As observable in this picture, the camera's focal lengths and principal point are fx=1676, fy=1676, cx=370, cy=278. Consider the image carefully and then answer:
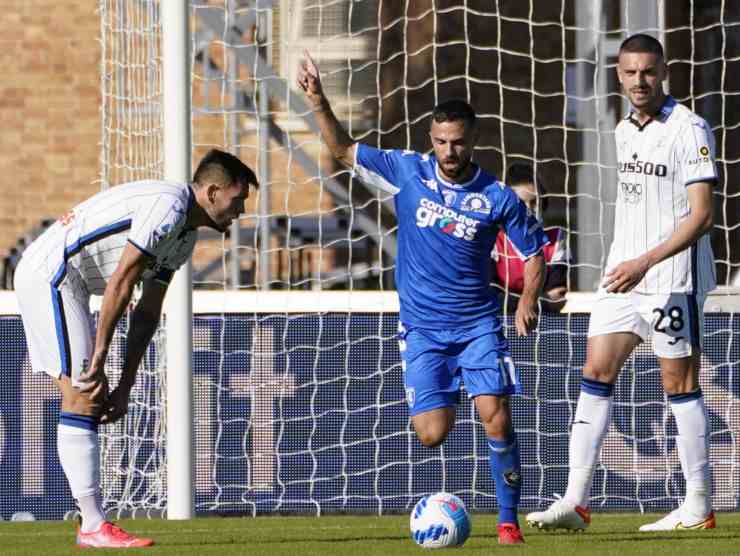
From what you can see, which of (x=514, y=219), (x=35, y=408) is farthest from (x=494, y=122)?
(x=514, y=219)

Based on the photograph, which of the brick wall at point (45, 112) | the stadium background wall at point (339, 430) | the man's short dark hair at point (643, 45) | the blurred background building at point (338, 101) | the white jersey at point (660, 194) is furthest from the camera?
the brick wall at point (45, 112)

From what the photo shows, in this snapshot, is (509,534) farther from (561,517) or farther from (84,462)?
(84,462)

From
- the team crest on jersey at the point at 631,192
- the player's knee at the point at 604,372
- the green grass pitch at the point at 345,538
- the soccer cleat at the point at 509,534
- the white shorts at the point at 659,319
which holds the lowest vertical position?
the green grass pitch at the point at 345,538

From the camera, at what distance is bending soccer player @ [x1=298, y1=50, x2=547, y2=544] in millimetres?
6734

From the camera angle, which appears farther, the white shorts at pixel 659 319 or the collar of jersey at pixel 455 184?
the white shorts at pixel 659 319

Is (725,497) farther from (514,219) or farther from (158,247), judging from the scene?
(158,247)

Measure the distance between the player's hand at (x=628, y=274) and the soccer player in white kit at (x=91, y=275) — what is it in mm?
1470

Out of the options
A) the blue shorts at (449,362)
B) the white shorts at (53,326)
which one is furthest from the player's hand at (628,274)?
the white shorts at (53,326)

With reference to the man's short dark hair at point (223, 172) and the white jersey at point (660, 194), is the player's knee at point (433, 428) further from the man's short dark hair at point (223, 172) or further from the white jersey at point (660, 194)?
the man's short dark hair at point (223, 172)

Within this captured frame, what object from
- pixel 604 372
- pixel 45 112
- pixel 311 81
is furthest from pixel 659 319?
pixel 45 112

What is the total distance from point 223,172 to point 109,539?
150cm

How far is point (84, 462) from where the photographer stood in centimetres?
662

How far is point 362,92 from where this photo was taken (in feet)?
43.4

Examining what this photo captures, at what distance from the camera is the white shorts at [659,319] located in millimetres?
7035
